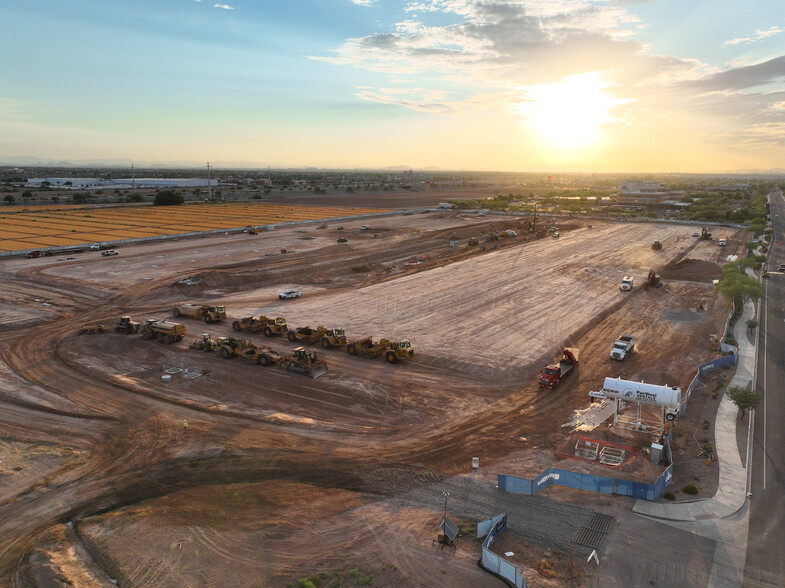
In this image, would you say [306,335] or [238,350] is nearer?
[238,350]

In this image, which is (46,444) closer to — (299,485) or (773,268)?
(299,485)

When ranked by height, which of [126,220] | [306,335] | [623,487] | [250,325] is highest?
[126,220]

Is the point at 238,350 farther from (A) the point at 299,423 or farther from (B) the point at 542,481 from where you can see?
(B) the point at 542,481

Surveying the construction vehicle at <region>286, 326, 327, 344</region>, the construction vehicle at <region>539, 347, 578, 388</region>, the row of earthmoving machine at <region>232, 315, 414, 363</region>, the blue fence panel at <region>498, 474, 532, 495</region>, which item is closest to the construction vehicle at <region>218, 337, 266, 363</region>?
the construction vehicle at <region>286, 326, 327, 344</region>

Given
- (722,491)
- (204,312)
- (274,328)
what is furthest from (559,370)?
(204,312)

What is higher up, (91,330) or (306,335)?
(306,335)

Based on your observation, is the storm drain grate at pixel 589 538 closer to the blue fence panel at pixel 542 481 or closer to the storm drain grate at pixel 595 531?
the storm drain grate at pixel 595 531

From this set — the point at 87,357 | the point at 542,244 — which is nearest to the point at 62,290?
the point at 87,357
